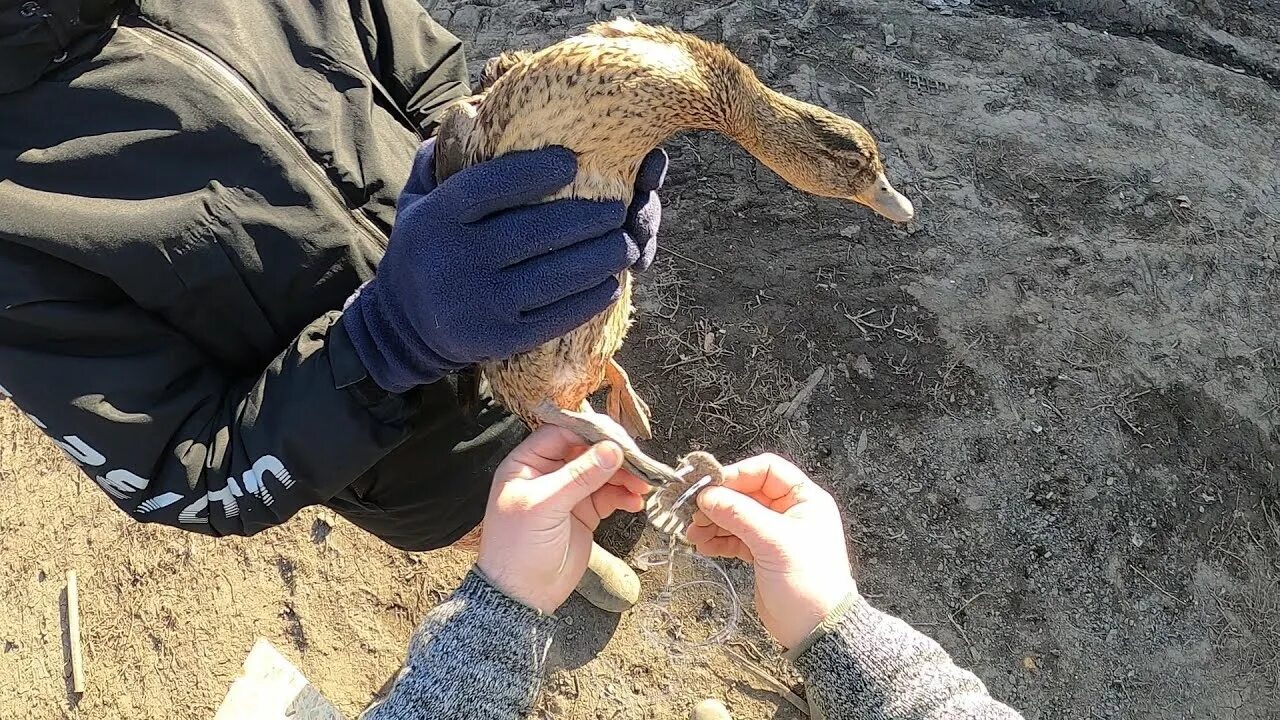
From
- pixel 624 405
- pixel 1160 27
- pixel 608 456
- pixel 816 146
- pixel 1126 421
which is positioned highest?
pixel 816 146

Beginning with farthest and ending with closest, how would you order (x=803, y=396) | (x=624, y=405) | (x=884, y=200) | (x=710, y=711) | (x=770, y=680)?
(x=803, y=396) < (x=770, y=680) < (x=710, y=711) < (x=624, y=405) < (x=884, y=200)

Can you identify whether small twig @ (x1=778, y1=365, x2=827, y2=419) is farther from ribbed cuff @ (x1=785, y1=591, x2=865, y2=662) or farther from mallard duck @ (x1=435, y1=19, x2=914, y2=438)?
ribbed cuff @ (x1=785, y1=591, x2=865, y2=662)

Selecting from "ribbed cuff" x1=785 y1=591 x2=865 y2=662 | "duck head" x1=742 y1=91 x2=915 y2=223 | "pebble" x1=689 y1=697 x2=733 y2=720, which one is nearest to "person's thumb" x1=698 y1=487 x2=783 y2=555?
"ribbed cuff" x1=785 y1=591 x2=865 y2=662

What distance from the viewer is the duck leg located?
2.84 metres

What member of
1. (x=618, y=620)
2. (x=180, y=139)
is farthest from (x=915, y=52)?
(x=180, y=139)

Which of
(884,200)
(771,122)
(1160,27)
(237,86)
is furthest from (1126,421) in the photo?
(237,86)

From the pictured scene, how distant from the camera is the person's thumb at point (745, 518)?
1.75 metres

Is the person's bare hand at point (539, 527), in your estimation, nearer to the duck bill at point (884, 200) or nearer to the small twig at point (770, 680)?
the duck bill at point (884, 200)

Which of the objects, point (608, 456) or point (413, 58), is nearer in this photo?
point (608, 456)

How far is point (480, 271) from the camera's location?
1.98 metres

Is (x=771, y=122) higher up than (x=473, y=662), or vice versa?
(x=771, y=122)

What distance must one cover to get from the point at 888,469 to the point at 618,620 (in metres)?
1.41

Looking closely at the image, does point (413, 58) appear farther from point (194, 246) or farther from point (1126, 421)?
point (1126, 421)

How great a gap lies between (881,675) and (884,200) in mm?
1601
